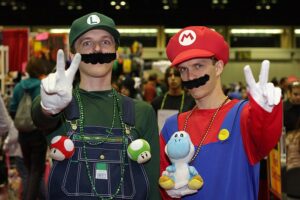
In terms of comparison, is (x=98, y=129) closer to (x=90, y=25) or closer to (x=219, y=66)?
(x=90, y=25)

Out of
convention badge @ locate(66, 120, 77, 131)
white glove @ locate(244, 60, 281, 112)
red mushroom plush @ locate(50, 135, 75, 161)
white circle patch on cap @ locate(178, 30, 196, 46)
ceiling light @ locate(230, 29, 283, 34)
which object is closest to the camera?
white glove @ locate(244, 60, 281, 112)

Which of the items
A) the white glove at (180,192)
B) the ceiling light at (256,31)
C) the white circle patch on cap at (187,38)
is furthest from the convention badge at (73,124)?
the ceiling light at (256,31)

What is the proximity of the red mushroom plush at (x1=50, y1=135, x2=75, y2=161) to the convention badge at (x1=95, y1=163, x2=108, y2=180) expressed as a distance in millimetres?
132

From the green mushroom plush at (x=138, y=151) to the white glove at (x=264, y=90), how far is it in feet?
1.64

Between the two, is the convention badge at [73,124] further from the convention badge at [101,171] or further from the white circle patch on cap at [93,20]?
the white circle patch on cap at [93,20]

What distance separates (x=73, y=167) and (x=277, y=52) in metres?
20.6

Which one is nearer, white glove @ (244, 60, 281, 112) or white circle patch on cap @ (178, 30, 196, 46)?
white glove @ (244, 60, 281, 112)

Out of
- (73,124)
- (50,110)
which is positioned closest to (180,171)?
(73,124)

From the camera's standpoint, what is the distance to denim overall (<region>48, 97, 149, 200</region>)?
7.55 ft

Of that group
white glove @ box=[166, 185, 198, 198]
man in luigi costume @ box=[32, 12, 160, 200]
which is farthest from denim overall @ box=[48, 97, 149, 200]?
white glove @ box=[166, 185, 198, 198]

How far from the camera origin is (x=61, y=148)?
2240mm

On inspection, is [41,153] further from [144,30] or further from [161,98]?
[144,30]

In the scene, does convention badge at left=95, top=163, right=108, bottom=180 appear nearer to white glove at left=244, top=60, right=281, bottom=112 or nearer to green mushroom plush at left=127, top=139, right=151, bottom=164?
green mushroom plush at left=127, top=139, right=151, bottom=164

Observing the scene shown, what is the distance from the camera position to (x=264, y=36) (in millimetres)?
22328
